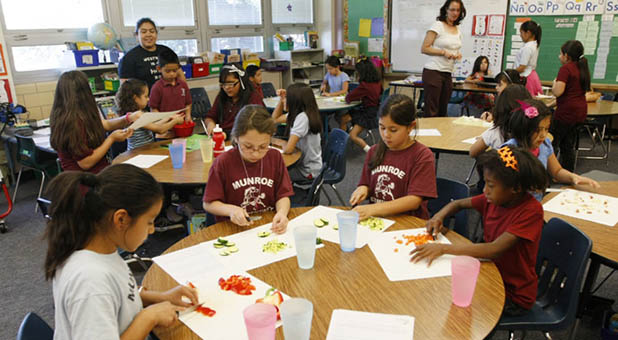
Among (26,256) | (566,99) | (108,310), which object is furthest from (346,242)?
(566,99)

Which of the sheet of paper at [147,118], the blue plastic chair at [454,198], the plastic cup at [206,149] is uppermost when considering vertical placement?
the sheet of paper at [147,118]

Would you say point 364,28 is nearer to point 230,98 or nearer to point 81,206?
point 230,98

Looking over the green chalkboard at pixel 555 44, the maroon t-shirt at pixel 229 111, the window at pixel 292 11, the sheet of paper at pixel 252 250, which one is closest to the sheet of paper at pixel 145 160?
the maroon t-shirt at pixel 229 111

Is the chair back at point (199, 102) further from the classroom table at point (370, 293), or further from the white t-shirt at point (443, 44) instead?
the classroom table at point (370, 293)

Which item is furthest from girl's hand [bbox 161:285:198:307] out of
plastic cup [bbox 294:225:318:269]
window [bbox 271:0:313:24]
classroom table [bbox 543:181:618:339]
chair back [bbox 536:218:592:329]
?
window [bbox 271:0:313:24]

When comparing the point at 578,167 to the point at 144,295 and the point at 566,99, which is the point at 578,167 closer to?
the point at 566,99

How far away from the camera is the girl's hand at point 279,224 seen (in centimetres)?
171

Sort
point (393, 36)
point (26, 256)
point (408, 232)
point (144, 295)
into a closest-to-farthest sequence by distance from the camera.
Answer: point (144, 295)
point (408, 232)
point (26, 256)
point (393, 36)

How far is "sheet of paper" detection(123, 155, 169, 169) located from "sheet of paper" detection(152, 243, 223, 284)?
4.29 feet

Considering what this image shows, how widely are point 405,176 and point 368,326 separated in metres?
1.02

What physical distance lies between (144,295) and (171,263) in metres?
0.22

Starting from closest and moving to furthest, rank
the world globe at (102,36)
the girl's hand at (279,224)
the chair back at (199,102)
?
the girl's hand at (279,224) → the world globe at (102,36) → the chair back at (199,102)

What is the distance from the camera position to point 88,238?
1.10 metres

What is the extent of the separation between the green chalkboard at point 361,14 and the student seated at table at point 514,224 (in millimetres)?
6465
